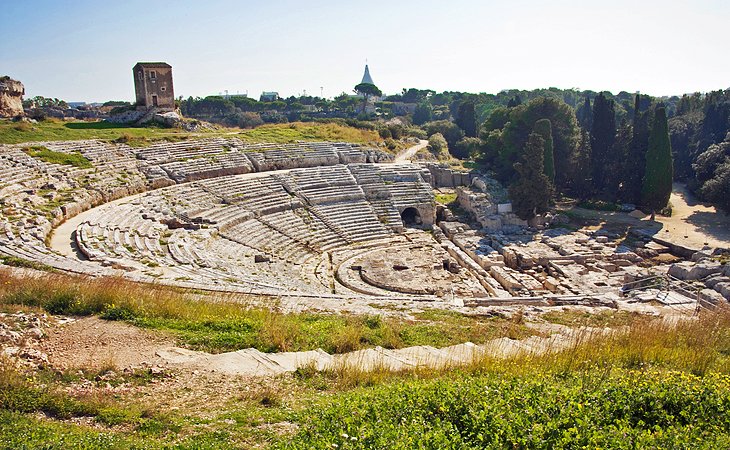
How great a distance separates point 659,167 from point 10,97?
36.9 metres

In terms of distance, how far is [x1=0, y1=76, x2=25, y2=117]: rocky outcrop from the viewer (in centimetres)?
2834

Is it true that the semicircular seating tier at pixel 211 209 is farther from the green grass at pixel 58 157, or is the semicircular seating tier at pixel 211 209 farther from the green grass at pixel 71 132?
the green grass at pixel 71 132

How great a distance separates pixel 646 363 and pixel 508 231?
19.4 metres

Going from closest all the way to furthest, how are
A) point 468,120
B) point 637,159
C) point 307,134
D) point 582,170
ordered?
point 637,159 < point 582,170 < point 307,134 < point 468,120

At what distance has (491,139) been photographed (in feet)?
110

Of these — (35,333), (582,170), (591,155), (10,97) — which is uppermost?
(10,97)

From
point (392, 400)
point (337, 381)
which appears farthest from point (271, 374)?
point (392, 400)

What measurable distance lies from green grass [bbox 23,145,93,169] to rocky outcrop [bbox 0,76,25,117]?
25.5 feet

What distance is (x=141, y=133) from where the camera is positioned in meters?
29.3

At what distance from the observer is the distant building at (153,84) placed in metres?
32.2

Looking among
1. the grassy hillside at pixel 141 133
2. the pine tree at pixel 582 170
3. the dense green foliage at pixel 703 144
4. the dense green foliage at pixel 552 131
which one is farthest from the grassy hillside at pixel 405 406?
the dense green foliage at pixel 703 144

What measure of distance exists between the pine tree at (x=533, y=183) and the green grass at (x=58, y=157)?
832 inches

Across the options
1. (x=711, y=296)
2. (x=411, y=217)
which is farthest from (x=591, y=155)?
(x=711, y=296)

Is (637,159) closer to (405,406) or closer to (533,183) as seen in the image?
(533,183)
